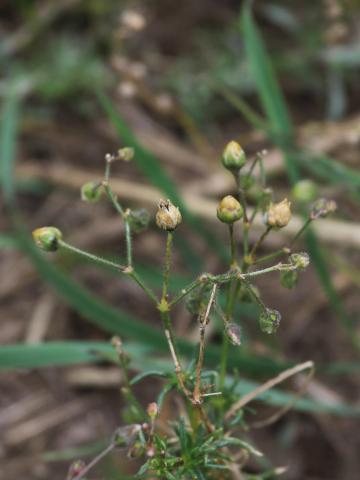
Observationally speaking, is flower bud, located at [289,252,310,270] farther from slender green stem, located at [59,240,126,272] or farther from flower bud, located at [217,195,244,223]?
slender green stem, located at [59,240,126,272]

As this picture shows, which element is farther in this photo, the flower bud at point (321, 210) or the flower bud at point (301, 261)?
the flower bud at point (321, 210)

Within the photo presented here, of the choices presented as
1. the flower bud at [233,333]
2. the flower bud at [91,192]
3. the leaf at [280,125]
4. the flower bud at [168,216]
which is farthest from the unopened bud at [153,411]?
the leaf at [280,125]

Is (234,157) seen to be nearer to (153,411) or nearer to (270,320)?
(270,320)

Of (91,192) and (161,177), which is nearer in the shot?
(91,192)

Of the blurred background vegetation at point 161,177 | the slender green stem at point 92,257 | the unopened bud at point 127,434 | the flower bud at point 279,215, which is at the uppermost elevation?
the flower bud at point 279,215

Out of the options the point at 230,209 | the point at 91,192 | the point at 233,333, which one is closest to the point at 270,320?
the point at 233,333

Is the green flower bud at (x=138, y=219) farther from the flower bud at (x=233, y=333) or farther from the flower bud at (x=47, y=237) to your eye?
the flower bud at (x=233, y=333)

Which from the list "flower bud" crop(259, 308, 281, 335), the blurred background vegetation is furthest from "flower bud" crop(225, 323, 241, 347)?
the blurred background vegetation

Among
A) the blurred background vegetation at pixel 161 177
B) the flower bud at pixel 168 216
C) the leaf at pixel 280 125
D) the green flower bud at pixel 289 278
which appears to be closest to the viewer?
the flower bud at pixel 168 216
